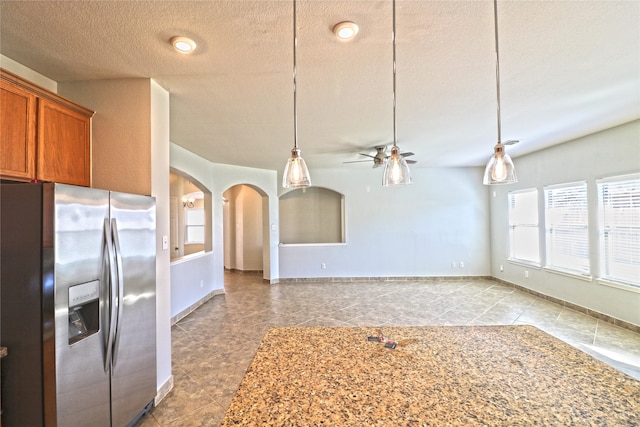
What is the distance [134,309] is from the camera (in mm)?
2033

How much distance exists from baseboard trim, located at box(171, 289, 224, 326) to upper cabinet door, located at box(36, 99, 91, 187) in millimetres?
2667

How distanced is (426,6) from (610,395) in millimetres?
1961

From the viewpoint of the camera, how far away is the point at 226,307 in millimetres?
4906

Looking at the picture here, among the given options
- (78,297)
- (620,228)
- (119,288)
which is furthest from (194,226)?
(620,228)

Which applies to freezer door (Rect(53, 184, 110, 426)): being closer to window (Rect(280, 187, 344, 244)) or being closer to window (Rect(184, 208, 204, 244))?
window (Rect(280, 187, 344, 244))

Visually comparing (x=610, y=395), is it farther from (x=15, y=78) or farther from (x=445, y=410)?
(x=15, y=78)

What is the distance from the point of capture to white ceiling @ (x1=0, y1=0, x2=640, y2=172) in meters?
1.60

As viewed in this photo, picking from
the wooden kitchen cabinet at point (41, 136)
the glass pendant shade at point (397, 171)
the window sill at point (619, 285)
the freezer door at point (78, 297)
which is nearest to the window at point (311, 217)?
the window sill at point (619, 285)

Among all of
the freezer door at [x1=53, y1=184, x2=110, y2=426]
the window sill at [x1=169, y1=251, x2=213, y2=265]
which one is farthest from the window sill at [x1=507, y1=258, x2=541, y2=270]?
the freezer door at [x1=53, y1=184, x2=110, y2=426]

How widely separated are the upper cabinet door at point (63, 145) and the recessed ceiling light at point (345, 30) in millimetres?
2013

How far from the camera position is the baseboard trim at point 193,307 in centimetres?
422

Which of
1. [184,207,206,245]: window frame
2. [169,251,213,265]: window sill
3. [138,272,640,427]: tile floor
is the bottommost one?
[138,272,640,427]: tile floor

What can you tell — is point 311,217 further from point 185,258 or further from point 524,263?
point 524,263

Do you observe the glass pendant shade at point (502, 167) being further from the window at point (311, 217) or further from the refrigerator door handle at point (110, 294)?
the window at point (311, 217)
